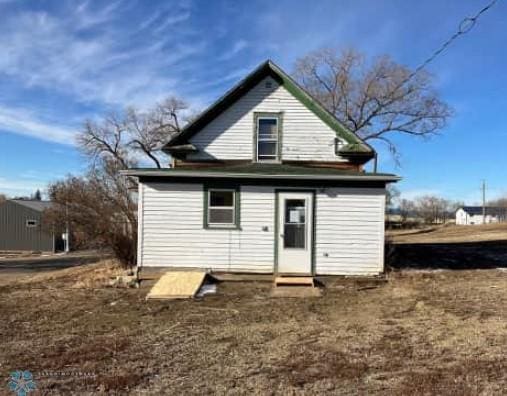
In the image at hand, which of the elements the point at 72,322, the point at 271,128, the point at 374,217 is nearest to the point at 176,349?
the point at 72,322

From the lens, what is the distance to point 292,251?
12.8m

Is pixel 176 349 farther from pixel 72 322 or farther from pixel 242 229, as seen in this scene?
pixel 242 229

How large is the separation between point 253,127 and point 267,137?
0.52m

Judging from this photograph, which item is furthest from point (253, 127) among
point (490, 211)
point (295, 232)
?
point (490, 211)

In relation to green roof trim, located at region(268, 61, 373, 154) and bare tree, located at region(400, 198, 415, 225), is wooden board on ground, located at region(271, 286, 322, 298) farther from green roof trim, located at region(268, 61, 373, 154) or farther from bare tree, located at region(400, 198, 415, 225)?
bare tree, located at region(400, 198, 415, 225)

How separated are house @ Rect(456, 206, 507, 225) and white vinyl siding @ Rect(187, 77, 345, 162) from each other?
86836mm

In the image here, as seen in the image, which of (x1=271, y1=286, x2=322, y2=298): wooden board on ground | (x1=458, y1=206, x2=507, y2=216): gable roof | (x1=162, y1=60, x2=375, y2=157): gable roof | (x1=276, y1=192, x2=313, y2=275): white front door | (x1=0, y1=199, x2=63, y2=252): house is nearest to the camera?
(x1=271, y1=286, x2=322, y2=298): wooden board on ground

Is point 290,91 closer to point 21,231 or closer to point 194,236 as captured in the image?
point 194,236

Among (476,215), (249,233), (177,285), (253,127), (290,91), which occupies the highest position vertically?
(290,91)

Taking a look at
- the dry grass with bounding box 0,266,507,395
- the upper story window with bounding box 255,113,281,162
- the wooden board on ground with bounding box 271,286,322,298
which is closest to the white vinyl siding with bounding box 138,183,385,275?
the wooden board on ground with bounding box 271,286,322,298

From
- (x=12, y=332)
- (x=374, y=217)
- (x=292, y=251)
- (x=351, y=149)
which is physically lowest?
(x=12, y=332)

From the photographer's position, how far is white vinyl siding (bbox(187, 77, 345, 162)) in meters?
14.5

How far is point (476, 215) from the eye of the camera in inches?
3927

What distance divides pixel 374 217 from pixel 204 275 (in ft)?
15.4
